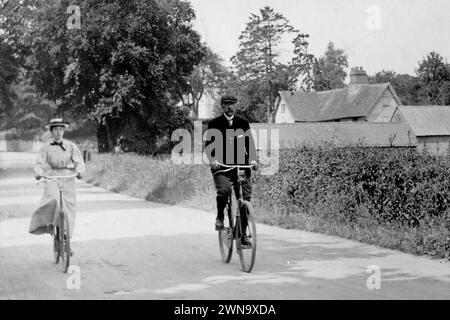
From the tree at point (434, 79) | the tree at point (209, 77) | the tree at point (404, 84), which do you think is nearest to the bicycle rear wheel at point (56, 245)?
the tree at point (209, 77)

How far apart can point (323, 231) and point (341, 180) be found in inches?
45.0

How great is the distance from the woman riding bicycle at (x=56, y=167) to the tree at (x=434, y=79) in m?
85.2

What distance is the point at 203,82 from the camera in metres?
91.1

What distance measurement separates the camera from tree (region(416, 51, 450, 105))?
88000mm

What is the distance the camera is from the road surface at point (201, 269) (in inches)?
261

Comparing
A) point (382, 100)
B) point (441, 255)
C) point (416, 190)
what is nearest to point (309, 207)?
point (416, 190)

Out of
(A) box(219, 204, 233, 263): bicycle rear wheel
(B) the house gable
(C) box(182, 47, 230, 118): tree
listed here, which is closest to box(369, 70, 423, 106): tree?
(B) the house gable

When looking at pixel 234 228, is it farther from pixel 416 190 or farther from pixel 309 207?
pixel 309 207

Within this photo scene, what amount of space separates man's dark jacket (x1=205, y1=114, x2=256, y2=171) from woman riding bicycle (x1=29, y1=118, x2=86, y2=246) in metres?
1.92

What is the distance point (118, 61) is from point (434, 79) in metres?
65.6

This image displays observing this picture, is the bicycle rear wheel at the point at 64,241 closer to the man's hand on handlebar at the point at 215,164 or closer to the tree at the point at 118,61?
the man's hand on handlebar at the point at 215,164

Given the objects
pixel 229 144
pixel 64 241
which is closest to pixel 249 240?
pixel 229 144

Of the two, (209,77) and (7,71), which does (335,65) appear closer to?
(209,77)

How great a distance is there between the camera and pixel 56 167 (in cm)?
859
